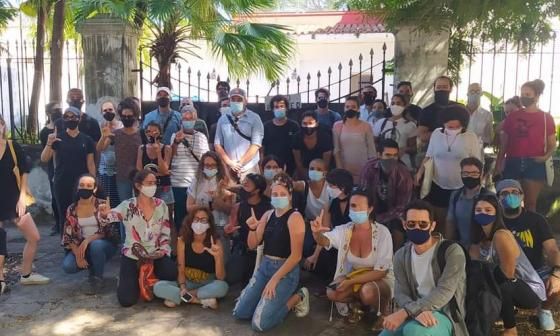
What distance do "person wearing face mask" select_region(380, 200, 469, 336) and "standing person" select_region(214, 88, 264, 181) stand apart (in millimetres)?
2573

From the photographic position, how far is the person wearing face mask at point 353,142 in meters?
6.26

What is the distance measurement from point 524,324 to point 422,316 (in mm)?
1374

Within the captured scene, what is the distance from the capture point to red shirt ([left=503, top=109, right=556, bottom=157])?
20.1 ft

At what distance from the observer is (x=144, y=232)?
5359 millimetres

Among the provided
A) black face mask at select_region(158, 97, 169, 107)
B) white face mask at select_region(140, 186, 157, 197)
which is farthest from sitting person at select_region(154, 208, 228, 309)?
black face mask at select_region(158, 97, 169, 107)

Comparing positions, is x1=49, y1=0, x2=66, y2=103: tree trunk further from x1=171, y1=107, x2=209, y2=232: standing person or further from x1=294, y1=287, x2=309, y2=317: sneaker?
x1=294, y1=287, x2=309, y2=317: sneaker

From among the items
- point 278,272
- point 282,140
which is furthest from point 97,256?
point 282,140

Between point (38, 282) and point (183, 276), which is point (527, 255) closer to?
point (183, 276)

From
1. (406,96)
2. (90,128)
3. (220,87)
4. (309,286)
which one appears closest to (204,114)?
(220,87)

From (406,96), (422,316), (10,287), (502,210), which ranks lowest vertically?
(10,287)

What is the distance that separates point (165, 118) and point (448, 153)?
313 cm

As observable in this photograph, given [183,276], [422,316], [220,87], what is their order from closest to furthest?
1. [422,316]
2. [183,276]
3. [220,87]

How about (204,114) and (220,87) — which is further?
(204,114)

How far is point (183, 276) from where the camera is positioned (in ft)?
16.9
